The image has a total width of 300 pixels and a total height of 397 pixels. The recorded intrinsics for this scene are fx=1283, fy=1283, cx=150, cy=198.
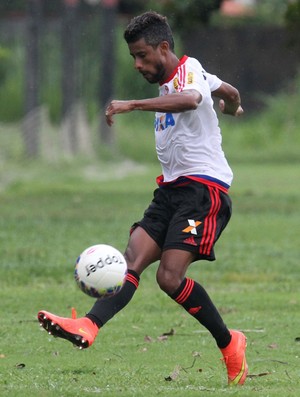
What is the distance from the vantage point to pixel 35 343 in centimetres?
930

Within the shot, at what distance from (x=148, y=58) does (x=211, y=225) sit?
3.53 ft

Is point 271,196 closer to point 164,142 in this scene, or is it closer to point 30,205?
point 30,205

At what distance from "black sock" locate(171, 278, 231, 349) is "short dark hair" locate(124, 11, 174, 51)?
146cm

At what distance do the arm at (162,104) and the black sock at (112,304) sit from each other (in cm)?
97

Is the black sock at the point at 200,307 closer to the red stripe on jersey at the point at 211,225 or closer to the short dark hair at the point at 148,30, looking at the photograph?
the red stripe on jersey at the point at 211,225

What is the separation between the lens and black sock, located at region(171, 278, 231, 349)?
766cm

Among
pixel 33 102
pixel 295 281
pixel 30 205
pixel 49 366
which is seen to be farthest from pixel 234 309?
pixel 33 102

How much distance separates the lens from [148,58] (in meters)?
7.73

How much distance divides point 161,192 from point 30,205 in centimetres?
1255

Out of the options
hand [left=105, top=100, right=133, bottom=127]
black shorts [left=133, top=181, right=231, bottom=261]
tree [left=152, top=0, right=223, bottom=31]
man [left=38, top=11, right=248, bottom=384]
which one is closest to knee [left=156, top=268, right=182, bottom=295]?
man [left=38, top=11, right=248, bottom=384]

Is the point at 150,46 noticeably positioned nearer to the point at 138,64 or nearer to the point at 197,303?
the point at 138,64

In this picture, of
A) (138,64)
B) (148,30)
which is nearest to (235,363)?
(138,64)

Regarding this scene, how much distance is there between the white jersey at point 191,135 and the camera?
25.5 feet

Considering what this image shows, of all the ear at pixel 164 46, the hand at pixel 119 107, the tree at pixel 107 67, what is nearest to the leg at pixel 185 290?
the hand at pixel 119 107
